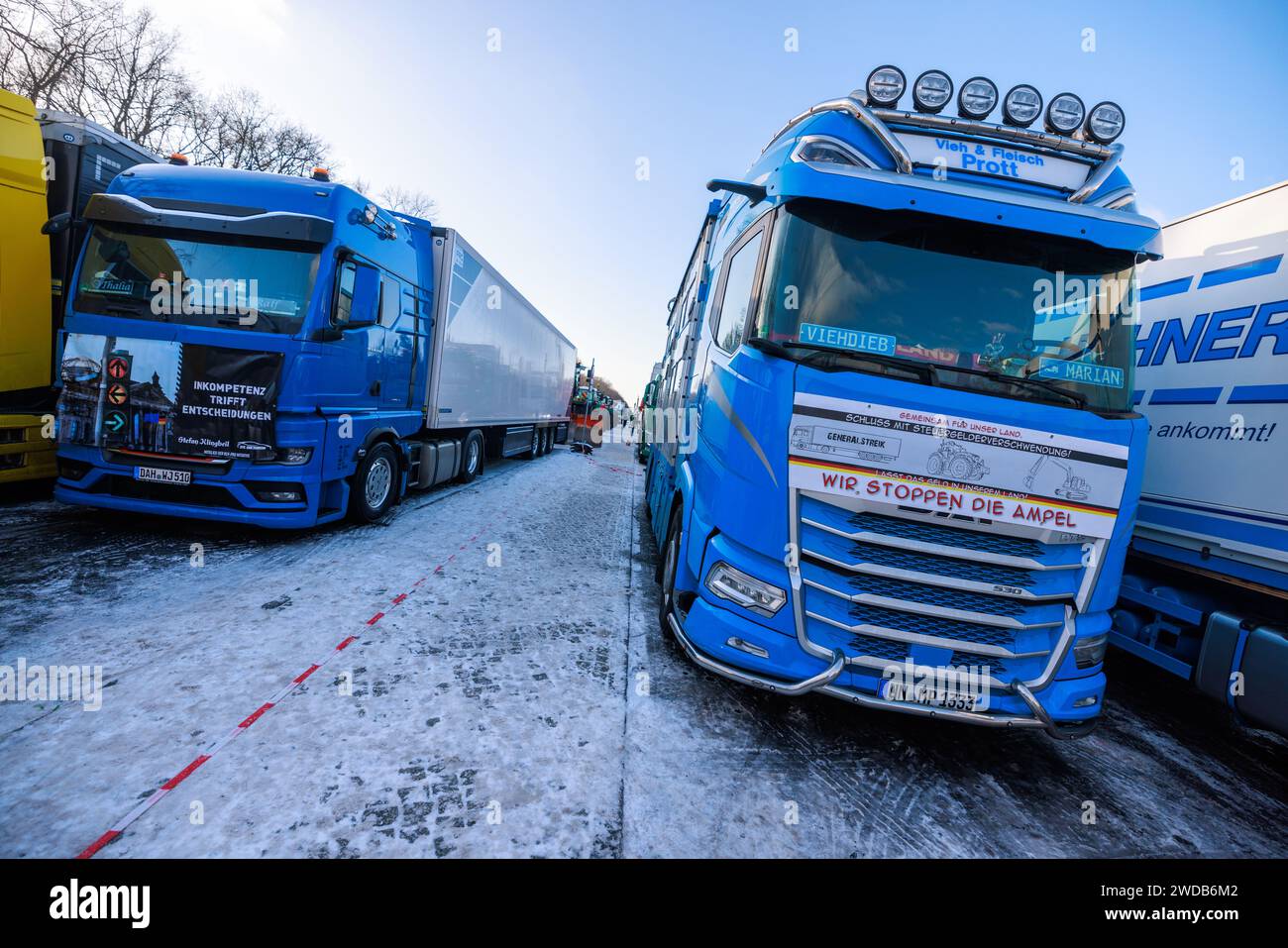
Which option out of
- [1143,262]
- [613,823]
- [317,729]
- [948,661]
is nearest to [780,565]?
[948,661]

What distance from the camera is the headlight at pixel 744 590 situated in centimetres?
281

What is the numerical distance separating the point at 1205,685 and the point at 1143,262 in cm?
260

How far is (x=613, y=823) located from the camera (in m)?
2.33

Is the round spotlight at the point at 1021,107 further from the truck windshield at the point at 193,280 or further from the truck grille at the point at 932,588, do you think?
the truck windshield at the point at 193,280

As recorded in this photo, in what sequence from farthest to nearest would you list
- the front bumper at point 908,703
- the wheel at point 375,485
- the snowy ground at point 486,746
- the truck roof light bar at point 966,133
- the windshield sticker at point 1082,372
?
the wheel at point 375,485 < the truck roof light bar at point 966,133 < the windshield sticker at point 1082,372 < the front bumper at point 908,703 < the snowy ground at point 486,746

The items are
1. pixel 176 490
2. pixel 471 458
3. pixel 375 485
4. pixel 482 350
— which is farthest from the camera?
pixel 471 458

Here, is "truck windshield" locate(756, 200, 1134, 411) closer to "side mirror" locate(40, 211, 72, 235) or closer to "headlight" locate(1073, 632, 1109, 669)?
"headlight" locate(1073, 632, 1109, 669)

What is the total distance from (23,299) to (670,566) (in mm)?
7154

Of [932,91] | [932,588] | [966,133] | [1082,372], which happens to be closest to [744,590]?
[932,588]

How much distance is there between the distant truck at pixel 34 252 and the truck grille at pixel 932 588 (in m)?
7.33

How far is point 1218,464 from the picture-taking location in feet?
12.0

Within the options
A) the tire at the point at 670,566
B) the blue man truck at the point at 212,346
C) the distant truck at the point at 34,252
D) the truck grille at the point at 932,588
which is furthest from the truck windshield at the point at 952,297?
the distant truck at the point at 34,252

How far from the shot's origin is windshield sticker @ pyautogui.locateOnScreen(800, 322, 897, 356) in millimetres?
2879

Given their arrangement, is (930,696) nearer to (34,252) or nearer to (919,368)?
(919,368)
